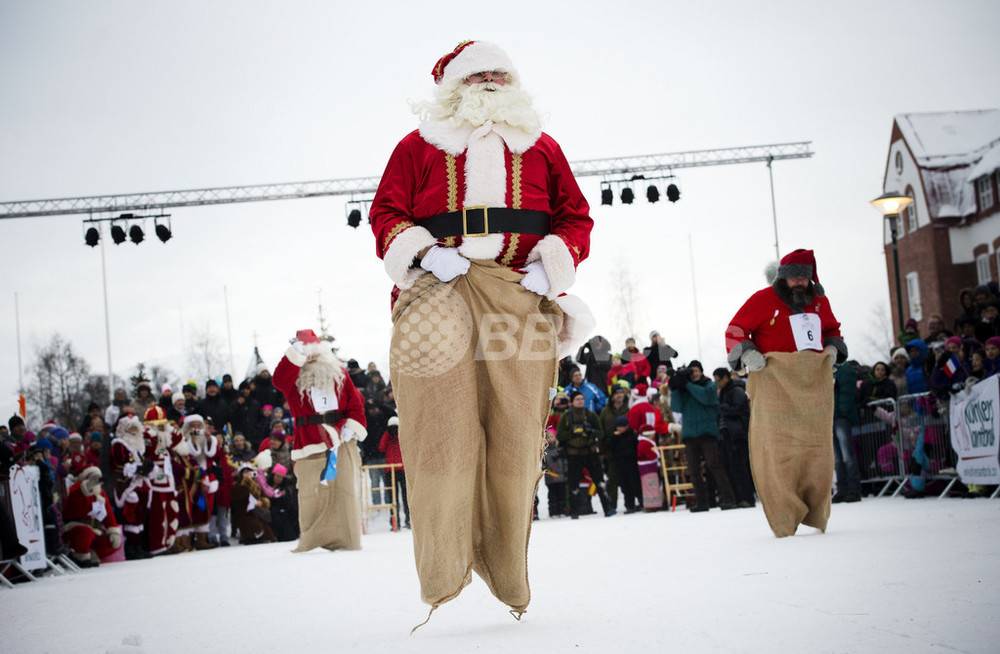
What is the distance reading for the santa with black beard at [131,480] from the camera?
13.9 meters

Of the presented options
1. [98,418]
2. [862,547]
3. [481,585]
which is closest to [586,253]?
[481,585]

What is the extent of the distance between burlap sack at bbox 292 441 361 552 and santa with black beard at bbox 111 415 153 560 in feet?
15.7

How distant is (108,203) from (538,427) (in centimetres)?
2038

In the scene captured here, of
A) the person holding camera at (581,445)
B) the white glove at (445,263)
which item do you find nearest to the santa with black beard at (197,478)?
the person holding camera at (581,445)

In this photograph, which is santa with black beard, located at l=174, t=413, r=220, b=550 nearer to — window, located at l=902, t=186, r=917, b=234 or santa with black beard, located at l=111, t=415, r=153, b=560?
santa with black beard, located at l=111, t=415, r=153, b=560

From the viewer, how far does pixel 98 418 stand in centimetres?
1537

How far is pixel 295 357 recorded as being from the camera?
9.76 meters

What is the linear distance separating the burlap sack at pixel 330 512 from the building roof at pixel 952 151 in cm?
3114

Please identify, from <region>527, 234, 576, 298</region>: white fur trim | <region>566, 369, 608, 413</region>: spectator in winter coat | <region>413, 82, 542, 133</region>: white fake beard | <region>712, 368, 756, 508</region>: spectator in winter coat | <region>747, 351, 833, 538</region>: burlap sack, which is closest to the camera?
<region>527, 234, 576, 298</region>: white fur trim

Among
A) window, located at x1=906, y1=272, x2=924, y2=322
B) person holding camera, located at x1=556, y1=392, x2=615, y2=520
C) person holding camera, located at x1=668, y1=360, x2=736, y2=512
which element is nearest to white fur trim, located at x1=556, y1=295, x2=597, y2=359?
person holding camera, located at x1=668, y1=360, x2=736, y2=512

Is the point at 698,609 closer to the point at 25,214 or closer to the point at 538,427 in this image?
the point at 538,427

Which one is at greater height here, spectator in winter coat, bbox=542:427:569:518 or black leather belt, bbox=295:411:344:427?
black leather belt, bbox=295:411:344:427

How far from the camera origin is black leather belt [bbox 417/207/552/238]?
160 inches

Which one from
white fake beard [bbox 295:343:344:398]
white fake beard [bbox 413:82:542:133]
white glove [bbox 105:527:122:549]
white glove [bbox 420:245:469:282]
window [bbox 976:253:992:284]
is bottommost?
white glove [bbox 105:527:122:549]
